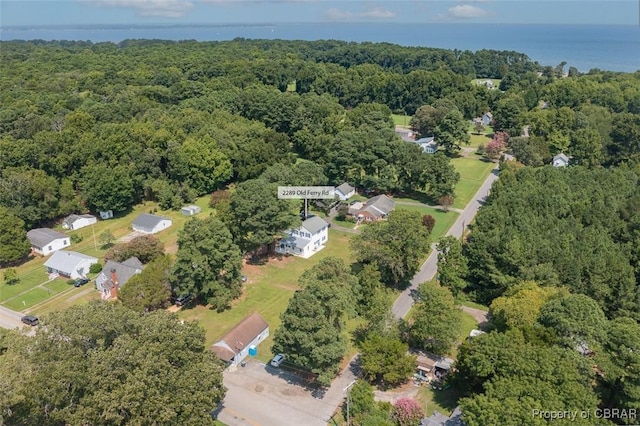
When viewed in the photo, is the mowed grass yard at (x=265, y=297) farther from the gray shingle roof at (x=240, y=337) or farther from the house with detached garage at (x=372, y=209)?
the house with detached garage at (x=372, y=209)

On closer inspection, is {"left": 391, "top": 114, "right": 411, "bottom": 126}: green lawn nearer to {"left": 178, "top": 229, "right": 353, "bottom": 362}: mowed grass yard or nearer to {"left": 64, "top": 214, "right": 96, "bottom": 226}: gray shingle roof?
{"left": 178, "top": 229, "right": 353, "bottom": 362}: mowed grass yard

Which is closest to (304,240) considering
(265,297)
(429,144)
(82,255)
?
(265,297)

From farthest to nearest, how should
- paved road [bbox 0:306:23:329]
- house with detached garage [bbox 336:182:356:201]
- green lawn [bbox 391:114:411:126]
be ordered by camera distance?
1. green lawn [bbox 391:114:411:126]
2. house with detached garage [bbox 336:182:356:201]
3. paved road [bbox 0:306:23:329]

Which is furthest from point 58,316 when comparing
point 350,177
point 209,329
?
point 350,177

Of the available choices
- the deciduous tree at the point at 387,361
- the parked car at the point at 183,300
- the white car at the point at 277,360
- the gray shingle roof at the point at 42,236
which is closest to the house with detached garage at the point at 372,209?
the parked car at the point at 183,300

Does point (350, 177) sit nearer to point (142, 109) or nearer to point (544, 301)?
point (544, 301)

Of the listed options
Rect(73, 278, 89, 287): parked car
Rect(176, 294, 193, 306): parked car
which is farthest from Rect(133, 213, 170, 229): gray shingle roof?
Rect(176, 294, 193, 306): parked car

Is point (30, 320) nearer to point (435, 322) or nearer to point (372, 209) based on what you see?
point (435, 322)
